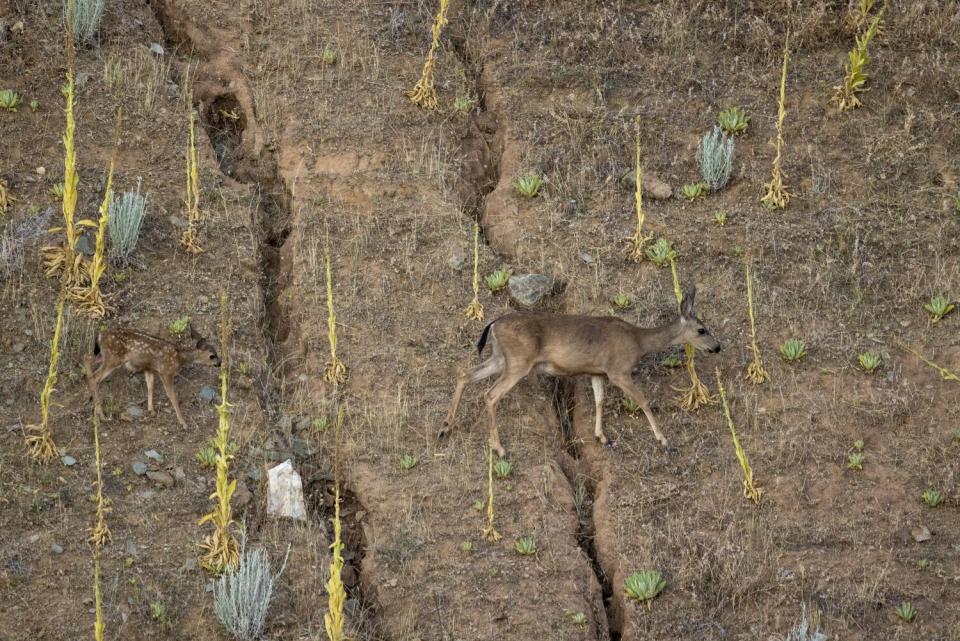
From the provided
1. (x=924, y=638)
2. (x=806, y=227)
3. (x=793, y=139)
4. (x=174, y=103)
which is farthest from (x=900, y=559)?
(x=174, y=103)

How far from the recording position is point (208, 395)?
16.0 m

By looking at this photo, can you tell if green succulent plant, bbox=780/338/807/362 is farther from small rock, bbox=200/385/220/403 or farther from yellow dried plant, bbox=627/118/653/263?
small rock, bbox=200/385/220/403

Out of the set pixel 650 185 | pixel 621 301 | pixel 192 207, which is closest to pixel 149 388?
pixel 192 207

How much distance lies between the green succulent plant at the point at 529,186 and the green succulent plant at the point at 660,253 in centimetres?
148

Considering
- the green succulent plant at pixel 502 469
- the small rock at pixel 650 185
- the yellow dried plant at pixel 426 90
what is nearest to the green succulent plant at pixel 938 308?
the small rock at pixel 650 185

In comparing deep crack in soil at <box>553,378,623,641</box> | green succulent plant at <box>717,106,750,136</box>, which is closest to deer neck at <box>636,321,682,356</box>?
deep crack in soil at <box>553,378,623,641</box>

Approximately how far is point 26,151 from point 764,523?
863 cm

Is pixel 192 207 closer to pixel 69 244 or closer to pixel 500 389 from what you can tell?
pixel 69 244

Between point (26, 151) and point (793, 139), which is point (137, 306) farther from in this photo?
point (793, 139)

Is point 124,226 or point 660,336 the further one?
point 124,226

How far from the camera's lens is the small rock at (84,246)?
16761mm

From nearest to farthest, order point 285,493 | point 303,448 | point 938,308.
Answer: point 285,493
point 303,448
point 938,308

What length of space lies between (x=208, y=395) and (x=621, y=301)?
4.33m

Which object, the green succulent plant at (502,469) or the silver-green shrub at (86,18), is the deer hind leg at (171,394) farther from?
the silver-green shrub at (86,18)
